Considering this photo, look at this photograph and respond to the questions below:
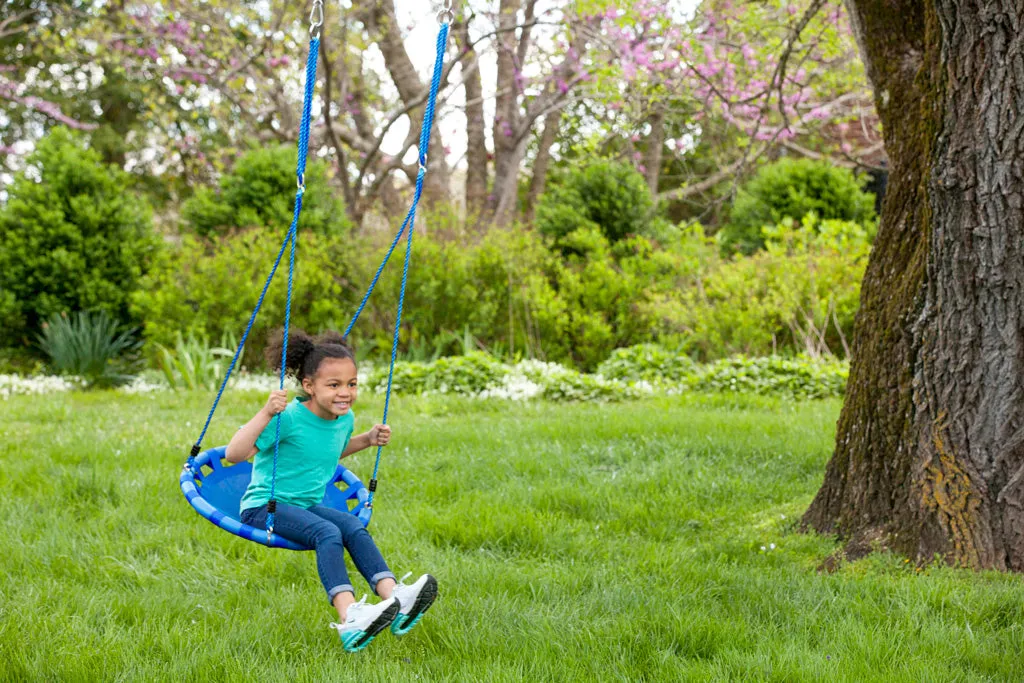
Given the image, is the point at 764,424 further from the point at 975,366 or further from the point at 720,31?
the point at 720,31

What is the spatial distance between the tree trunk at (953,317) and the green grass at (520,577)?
24cm

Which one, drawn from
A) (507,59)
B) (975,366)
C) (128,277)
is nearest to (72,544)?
(975,366)

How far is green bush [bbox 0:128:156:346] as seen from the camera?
10555mm

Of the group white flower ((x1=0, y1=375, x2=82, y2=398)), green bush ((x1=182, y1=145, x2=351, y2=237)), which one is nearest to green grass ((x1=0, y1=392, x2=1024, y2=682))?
white flower ((x1=0, y1=375, x2=82, y2=398))

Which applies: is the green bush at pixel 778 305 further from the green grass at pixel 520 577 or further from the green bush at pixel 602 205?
the green grass at pixel 520 577

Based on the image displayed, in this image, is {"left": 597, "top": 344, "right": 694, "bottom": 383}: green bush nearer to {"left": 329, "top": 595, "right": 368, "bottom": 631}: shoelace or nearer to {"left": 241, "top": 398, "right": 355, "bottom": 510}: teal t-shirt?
{"left": 241, "top": 398, "right": 355, "bottom": 510}: teal t-shirt

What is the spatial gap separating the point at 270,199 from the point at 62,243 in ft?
7.76

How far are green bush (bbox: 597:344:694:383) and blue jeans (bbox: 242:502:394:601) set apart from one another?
5.61 m

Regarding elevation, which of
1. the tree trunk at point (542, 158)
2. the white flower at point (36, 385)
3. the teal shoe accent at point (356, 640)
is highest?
the tree trunk at point (542, 158)

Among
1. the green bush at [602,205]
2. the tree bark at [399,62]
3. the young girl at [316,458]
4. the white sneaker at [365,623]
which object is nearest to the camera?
the white sneaker at [365,623]

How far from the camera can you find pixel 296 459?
10.1 ft

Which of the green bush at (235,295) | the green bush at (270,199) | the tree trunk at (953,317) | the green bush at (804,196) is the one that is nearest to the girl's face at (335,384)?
the tree trunk at (953,317)

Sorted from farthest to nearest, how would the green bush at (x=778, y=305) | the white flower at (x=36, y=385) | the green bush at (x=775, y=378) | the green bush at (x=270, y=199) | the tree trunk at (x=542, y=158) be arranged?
the tree trunk at (x=542, y=158), the green bush at (x=270, y=199), the green bush at (x=778, y=305), the white flower at (x=36, y=385), the green bush at (x=775, y=378)

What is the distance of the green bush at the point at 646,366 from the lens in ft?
27.9
